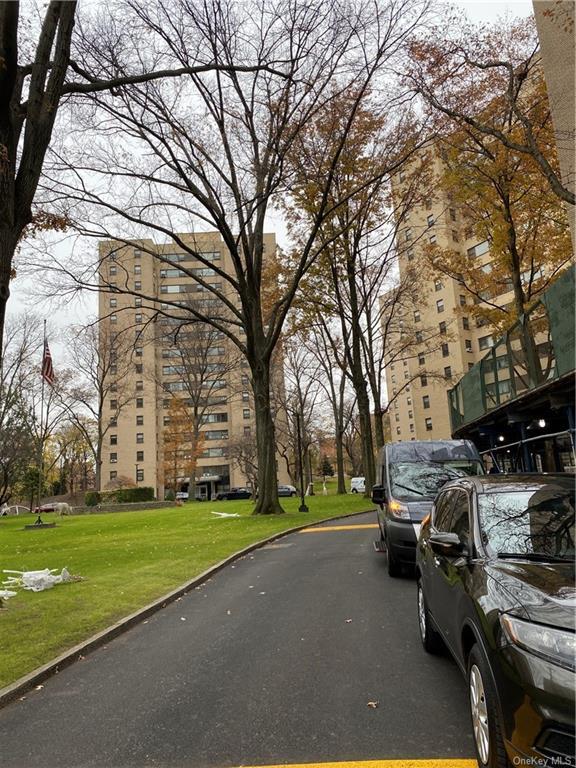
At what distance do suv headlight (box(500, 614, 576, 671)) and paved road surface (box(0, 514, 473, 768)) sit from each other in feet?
3.94

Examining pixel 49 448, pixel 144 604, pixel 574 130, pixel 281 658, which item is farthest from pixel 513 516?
pixel 49 448

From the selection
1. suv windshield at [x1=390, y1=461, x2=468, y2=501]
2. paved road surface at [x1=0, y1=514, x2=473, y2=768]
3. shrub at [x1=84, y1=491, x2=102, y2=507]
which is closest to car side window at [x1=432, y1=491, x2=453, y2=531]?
paved road surface at [x1=0, y1=514, x2=473, y2=768]

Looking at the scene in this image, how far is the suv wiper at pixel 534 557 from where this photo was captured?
3.44 meters

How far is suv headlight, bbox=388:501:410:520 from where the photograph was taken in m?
8.82

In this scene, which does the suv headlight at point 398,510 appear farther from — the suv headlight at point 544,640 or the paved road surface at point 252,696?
the suv headlight at point 544,640

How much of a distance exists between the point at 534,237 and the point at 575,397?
1234 cm

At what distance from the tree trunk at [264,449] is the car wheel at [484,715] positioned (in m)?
20.5

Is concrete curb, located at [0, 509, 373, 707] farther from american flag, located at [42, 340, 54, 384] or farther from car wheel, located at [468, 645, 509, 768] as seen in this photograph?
american flag, located at [42, 340, 54, 384]

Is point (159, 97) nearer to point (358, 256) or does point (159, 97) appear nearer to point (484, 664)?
point (358, 256)

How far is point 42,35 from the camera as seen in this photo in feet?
28.9

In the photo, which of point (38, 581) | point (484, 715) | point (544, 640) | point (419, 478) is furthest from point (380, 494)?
point (544, 640)

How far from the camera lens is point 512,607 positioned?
113 inches

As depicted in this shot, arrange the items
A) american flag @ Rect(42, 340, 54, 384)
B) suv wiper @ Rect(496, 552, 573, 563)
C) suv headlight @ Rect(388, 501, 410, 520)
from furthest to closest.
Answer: american flag @ Rect(42, 340, 54, 384) → suv headlight @ Rect(388, 501, 410, 520) → suv wiper @ Rect(496, 552, 573, 563)

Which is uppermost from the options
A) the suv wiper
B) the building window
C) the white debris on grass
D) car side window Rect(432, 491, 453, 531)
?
the building window
